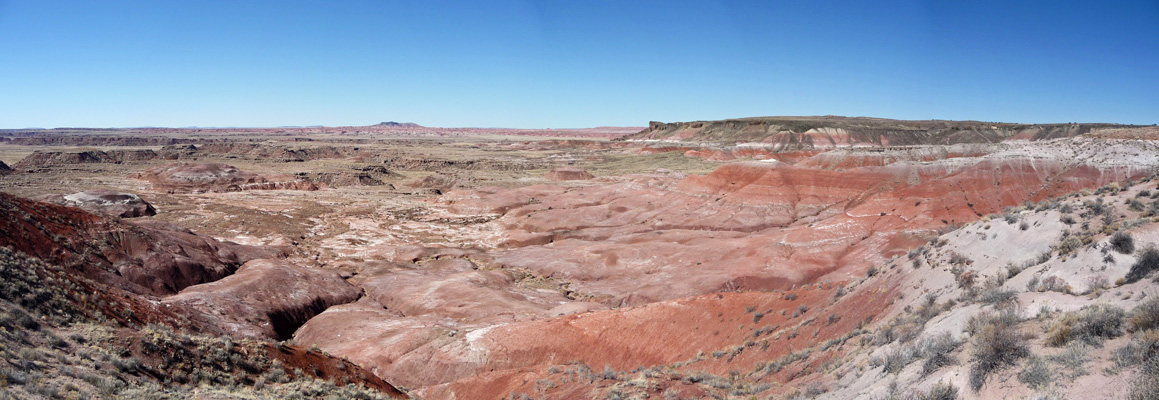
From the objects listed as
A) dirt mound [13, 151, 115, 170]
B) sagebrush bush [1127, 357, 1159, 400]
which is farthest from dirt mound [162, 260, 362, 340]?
dirt mound [13, 151, 115, 170]

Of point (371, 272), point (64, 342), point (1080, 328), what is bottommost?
point (371, 272)

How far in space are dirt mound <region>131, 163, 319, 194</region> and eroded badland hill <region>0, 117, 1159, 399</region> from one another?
10.6m

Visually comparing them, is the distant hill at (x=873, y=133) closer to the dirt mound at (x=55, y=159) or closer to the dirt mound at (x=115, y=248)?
the dirt mound at (x=115, y=248)

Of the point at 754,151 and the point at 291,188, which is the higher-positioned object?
the point at 754,151

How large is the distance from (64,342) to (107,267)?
16.1 metres

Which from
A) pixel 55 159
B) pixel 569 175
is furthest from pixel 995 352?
pixel 55 159

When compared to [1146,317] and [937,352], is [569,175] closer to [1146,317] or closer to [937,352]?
[937,352]

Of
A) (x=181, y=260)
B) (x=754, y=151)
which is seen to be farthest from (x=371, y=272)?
(x=754, y=151)

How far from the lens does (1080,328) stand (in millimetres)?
7680

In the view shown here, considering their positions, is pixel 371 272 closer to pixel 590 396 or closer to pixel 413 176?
pixel 590 396

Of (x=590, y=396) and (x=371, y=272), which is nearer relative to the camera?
(x=590, y=396)

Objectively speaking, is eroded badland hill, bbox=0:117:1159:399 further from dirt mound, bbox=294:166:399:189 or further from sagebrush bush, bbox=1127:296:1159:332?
dirt mound, bbox=294:166:399:189

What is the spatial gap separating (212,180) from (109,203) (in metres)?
27.1

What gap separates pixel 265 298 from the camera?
23.7 meters
